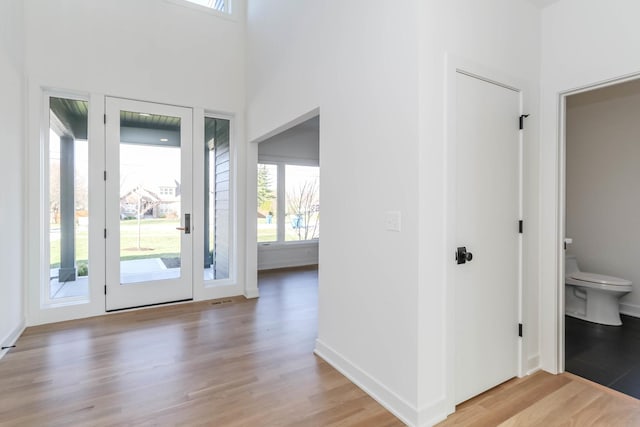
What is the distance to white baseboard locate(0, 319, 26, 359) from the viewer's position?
277 centimetres

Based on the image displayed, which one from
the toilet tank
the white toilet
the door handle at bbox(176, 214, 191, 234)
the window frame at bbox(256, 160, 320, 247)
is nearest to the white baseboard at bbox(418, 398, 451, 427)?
the white toilet

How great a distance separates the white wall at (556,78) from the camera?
2189mm

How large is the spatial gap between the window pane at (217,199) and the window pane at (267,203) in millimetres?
1825

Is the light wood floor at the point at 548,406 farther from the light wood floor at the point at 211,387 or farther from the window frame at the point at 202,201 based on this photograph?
the window frame at the point at 202,201

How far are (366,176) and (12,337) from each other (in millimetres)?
3483

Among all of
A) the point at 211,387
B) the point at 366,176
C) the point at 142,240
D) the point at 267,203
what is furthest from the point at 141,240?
the point at 366,176

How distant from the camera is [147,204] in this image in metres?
4.01

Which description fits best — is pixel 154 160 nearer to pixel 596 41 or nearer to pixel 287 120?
pixel 287 120

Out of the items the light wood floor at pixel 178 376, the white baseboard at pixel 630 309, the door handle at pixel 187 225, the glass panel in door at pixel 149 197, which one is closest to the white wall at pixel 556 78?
the light wood floor at pixel 178 376

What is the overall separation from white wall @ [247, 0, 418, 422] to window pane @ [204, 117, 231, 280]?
5.80ft

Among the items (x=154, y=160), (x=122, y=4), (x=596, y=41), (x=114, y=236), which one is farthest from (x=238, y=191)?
(x=596, y=41)

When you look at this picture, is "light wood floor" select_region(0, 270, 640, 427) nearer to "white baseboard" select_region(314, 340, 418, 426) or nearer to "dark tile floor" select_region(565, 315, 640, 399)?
"white baseboard" select_region(314, 340, 418, 426)

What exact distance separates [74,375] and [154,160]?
8.09 feet

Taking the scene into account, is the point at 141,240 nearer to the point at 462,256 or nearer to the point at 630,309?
the point at 462,256
